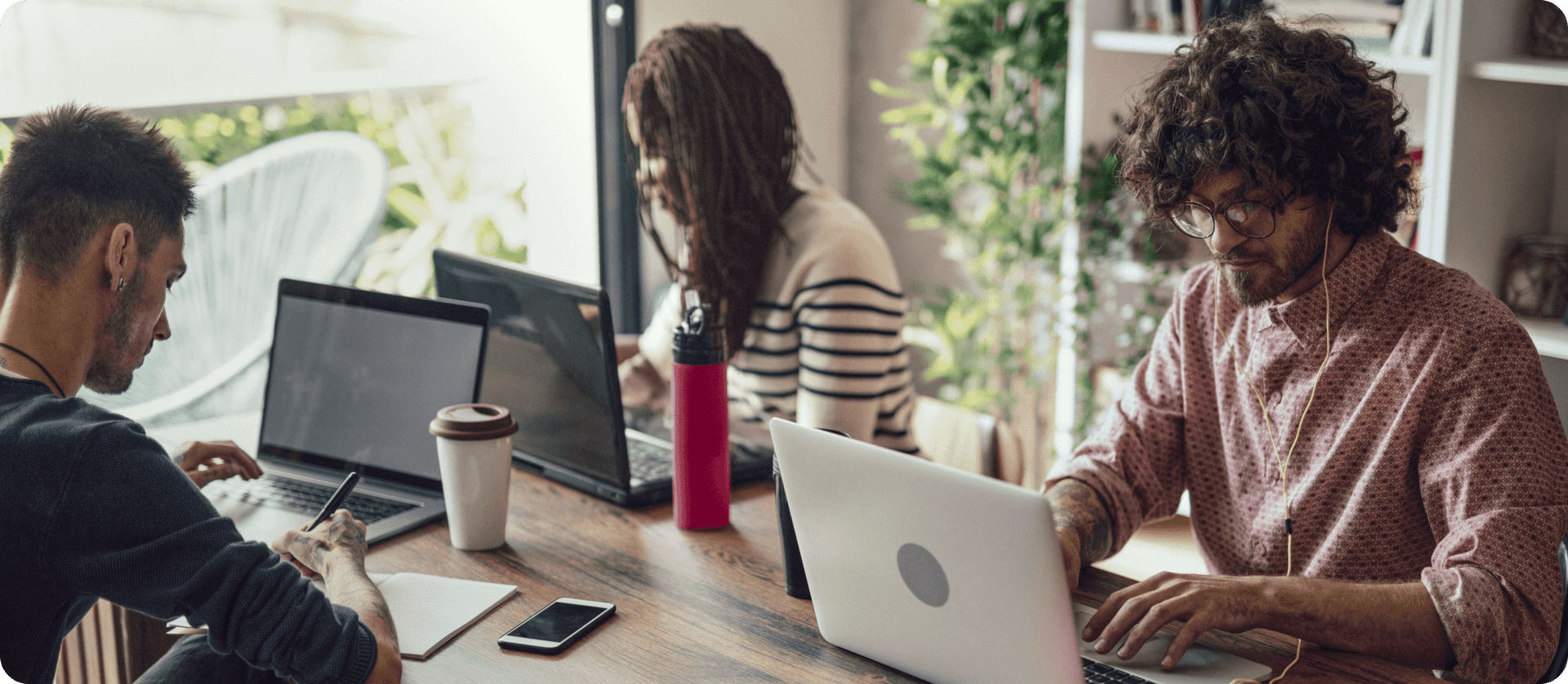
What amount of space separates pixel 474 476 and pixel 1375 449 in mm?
1033

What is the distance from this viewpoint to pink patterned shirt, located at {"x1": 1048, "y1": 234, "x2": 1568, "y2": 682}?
1.17 m

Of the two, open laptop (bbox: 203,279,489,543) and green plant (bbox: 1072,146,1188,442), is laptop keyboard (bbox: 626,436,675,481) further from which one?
green plant (bbox: 1072,146,1188,442)

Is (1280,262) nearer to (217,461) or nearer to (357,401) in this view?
(357,401)

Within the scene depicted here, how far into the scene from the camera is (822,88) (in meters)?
3.50

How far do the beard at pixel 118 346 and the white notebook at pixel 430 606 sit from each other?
0.87ft

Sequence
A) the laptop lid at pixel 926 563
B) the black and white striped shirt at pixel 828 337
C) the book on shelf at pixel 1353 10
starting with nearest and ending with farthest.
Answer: the laptop lid at pixel 926 563
the black and white striped shirt at pixel 828 337
the book on shelf at pixel 1353 10

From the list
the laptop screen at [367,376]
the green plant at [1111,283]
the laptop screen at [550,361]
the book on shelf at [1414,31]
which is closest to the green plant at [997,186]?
the green plant at [1111,283]

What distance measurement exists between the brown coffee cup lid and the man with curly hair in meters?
0.68

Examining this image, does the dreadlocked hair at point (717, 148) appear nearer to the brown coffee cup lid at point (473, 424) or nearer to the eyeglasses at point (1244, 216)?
the brown coffee cup lid at point (473, 424)

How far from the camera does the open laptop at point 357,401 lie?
62.4 inches

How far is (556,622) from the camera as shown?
4.05 ft

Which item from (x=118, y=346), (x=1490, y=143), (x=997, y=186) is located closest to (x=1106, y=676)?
(x=118, y=346)

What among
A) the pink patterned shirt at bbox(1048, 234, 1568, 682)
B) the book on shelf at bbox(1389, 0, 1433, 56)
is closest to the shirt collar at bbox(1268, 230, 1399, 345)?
the pink patterned shirt at bbox(1048, 234, 1568, 682)

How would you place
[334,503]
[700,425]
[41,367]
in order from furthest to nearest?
[700,425] → [334,503] → [41,367]
